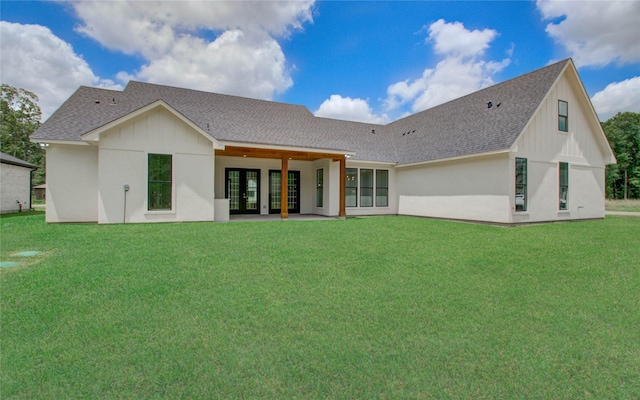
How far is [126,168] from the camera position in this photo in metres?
10.4

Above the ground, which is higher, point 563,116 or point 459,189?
point 563,116

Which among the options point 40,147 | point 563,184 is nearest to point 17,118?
point 40,147

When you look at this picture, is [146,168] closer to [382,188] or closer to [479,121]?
[382,188]

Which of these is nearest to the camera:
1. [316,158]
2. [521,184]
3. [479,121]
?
[521,184]

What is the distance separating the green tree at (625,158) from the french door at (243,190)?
46808 mm

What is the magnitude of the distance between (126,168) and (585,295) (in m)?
12.4

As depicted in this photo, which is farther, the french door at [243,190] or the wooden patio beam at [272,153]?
the french door at [243,190]

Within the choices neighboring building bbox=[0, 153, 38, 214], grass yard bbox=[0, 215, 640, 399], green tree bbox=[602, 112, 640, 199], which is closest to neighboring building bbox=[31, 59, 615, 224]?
grass yard bbox=[0, 215, 640, 399]

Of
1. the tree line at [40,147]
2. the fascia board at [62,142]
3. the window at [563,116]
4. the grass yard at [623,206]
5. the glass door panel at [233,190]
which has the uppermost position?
the tree line at [40,147]

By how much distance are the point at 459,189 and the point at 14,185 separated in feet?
79.7

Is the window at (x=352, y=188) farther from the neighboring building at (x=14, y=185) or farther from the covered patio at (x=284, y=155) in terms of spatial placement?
the neighboring building at (x=14, y=185)

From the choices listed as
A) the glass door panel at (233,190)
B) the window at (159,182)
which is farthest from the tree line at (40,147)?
the window at (159,182)

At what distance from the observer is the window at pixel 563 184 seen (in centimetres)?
1295

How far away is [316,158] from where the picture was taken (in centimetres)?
1424
